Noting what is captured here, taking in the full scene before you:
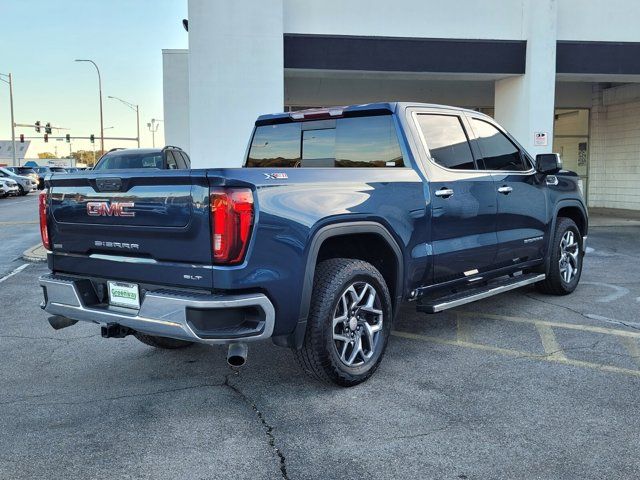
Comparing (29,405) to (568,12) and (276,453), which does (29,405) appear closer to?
(276,453)

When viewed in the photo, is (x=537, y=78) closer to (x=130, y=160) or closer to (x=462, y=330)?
(x=130, y=160)

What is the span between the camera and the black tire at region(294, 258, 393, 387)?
3.93m

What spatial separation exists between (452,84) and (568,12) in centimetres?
441

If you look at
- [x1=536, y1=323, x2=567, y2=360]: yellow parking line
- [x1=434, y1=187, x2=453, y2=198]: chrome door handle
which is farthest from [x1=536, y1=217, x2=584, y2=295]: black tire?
[x1=434, y1=187, x2=453, y2=198]: chrome door handle

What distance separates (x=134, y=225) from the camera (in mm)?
3750

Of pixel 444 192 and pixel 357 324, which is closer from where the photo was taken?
pixel 357 324

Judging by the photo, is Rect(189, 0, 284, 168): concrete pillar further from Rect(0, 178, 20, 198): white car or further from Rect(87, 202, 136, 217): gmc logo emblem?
Rect(0, 178, 20, 198): white car

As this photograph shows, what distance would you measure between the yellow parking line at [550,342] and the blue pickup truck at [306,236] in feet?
1.62

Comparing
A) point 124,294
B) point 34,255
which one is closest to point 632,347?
point 124,294

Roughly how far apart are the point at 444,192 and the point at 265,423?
7.58 feet

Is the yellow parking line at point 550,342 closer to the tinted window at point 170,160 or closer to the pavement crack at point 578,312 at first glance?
the pavement crack at point 578,312

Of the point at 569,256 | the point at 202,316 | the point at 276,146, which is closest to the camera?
the point at 202,316

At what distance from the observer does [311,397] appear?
408cm

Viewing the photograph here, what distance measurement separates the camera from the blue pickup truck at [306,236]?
3.49 metres
